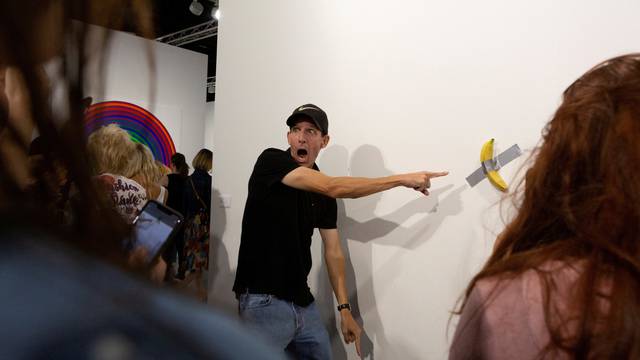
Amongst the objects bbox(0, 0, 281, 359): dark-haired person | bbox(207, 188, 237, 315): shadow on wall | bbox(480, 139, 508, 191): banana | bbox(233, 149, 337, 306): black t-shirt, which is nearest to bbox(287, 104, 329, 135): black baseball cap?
bbox(233, 149, 337, 306): black t-shirt

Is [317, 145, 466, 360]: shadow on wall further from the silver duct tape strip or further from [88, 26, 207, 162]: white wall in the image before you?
[88, 26, 207, 162]: white wall

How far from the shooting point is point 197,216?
4.27m

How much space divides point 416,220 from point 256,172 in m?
0.81

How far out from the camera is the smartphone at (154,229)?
1.18 feet

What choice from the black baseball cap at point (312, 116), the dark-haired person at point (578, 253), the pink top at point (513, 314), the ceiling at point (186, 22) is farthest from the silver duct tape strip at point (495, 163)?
the ceiling at point (186, 22)

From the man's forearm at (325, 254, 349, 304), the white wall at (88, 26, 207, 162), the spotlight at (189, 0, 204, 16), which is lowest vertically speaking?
the man's forearm at (325, 254, 349, 304)

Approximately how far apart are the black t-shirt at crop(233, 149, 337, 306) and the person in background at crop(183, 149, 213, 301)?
1.75 m

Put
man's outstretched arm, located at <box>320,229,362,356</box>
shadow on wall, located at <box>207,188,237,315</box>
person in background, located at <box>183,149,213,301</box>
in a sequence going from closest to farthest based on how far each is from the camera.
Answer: man's outstretched arm, located at <box>320,229,362,356</box>
shadow on wall, located at <box>207,188,237,315</box>
person in background, located at <box>183,149,213,301</box>

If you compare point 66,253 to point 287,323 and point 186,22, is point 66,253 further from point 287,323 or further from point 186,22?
point 186,22

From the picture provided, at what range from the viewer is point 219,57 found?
11.0 feet

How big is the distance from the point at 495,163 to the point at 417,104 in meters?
0.48

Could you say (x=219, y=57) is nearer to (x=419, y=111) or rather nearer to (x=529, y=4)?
(x=419, y=111)

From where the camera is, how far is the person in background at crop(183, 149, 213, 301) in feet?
13.2

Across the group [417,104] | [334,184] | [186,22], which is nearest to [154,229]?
[334,184]
